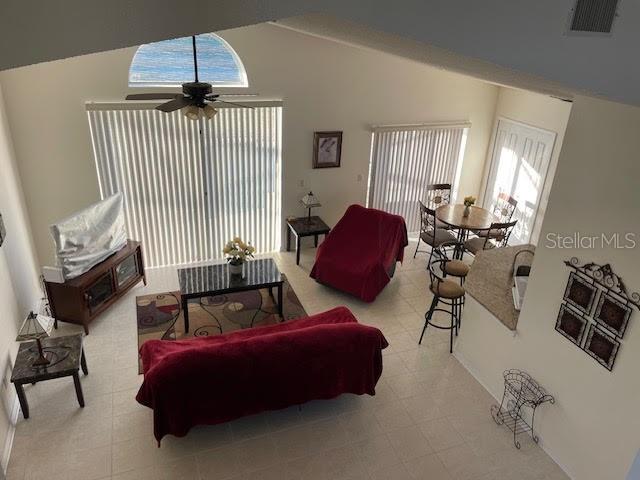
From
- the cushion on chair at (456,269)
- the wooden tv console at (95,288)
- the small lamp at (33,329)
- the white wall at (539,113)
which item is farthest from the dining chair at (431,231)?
the small lamp at (33,329)

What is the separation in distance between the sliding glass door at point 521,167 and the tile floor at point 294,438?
10.7 ft

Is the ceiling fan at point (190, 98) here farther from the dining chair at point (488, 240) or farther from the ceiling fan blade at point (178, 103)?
the dining chair at point (488, 240)

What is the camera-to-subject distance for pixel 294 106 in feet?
22.8

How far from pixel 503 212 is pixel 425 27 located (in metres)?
6.20

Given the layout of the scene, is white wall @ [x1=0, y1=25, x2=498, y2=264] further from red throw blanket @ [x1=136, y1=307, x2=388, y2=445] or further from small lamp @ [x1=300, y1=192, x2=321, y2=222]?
red throw blanket @ [x1=136, y1=307, x2=388, y2=445]

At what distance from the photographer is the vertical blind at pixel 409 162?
25.4 feet

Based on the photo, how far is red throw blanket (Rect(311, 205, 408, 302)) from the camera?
21.1ft

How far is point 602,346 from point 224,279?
13.1 ft

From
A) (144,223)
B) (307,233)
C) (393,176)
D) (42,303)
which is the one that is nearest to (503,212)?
(393,176)

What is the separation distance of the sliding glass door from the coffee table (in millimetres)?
4146

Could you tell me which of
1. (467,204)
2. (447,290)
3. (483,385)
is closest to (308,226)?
(467,204)

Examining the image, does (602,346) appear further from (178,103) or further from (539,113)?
(539,113)

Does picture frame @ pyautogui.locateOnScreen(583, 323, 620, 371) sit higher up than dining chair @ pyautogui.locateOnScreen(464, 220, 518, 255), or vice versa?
picture frame @ pyautogui.locateOnScreen(583, 323, 620, 371)

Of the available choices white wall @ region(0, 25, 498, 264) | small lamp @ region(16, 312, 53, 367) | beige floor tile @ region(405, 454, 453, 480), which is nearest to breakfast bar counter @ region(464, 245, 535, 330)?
beige floor tile @ region(405, 454, 453, 480)
